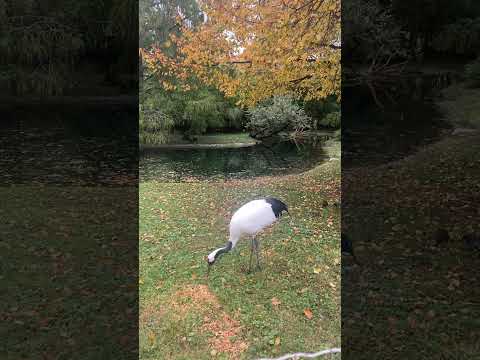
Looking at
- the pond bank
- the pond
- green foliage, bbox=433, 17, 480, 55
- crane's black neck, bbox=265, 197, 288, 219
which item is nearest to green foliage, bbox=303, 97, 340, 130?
the pond

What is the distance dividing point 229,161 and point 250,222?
425 millimetres

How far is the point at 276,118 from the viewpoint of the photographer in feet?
9.28

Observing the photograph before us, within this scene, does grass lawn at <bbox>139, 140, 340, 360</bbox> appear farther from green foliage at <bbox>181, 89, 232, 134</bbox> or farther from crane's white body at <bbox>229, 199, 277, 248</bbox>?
green foliage at <bbox>181, 89, 232, 134</bbox>

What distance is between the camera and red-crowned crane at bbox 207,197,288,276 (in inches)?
102

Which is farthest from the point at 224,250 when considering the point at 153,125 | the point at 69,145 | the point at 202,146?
the point at 69,145

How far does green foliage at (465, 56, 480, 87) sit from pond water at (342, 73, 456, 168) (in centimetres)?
12

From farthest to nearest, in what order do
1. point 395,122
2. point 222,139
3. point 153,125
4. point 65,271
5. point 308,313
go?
point 395,122 < point 65,271 < point 222,139 < point 153,125 < point 308,313

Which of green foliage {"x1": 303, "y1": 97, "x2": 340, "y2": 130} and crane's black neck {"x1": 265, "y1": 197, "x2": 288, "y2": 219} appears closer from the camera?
crane's black neck {"x1": 265, "y1": 197, "x2": 288, "y2": 219}

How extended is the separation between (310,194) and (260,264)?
557 millimetres

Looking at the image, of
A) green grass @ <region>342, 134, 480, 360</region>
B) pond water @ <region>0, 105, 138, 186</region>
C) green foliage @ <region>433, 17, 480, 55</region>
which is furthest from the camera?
pond water @ <region>0, 105, 138, 186</region>

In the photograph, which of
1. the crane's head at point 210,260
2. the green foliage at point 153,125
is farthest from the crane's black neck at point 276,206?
the green foliage at point 153,125

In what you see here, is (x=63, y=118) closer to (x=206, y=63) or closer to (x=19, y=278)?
(x=19, y=278)

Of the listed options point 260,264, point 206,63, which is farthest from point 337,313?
point 206,63

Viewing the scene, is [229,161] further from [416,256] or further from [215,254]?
[416,256]
